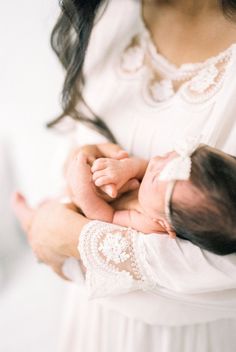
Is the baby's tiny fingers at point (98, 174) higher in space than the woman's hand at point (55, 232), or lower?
higher

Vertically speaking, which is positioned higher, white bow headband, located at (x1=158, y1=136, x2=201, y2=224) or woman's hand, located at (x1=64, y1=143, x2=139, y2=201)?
white bow headband, located at (x1=158, y1=136, x2=201, y2=224)

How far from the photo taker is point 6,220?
1.86 meters

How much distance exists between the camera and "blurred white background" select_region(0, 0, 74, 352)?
1.67 m

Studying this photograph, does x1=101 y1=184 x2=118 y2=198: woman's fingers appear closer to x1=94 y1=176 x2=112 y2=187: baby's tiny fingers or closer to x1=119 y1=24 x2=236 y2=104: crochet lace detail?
x1=94 y1=176 x2=112 y2=187: baby's tiny fingers

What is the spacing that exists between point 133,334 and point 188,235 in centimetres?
39

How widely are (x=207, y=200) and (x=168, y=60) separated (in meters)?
0.51

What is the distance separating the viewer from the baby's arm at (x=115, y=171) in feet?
3.17

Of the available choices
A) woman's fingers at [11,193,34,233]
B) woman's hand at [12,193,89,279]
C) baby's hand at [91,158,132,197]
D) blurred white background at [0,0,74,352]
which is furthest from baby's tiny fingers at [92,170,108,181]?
blurred white background at [0,0,74,352]

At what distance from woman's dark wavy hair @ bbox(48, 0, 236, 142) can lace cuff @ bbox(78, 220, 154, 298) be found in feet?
1.19

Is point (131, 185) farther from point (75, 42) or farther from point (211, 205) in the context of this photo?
point (75, 42)

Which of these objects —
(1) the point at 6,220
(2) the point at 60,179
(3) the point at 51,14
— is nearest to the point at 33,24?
(3) the point at 51,14

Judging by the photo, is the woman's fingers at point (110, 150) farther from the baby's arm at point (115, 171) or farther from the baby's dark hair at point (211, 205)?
the baby's dark hair at point (211, 205)

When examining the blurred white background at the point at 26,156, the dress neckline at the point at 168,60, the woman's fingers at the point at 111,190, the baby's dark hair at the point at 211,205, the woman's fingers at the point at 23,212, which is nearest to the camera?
the baby's dark hair at the point at 211,205

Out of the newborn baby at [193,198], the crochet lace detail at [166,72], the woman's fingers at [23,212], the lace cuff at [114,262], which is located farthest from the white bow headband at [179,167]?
the woman's fingers at [23,212]
